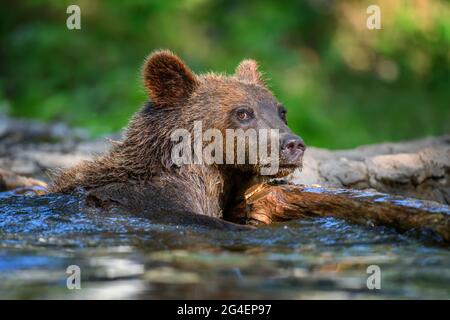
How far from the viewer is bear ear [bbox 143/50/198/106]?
25.3ft

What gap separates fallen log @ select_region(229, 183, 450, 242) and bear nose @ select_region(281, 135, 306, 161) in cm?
31

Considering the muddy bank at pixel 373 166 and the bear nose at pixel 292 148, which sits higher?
the muddy bank at pixel 373 166

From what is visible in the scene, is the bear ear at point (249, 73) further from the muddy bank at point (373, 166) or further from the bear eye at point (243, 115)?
the muddy bank at point (373, 166)

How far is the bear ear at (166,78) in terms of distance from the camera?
7.70 m

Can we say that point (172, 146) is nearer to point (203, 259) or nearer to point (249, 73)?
point (249, 73)

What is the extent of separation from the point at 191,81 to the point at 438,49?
12.8 meters

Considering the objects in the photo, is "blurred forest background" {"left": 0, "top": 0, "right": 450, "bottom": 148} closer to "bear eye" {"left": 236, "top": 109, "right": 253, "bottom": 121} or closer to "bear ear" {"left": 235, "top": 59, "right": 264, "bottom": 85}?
"bear ear" {"left": 235, "top": 59, "right": 264, "bottom": 85}

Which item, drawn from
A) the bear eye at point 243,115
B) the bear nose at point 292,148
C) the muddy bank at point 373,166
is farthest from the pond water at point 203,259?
the muddy bank at point 373,166

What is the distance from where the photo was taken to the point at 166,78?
774cm

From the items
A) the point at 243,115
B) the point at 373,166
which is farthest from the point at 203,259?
the point at 373,166

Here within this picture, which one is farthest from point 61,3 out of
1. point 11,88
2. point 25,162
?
point 25,162

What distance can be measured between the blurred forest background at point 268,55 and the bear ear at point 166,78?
9.57 meters

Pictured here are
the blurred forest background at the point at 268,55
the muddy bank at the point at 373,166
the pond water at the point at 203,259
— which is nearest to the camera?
the pond water at the point at 203,259
